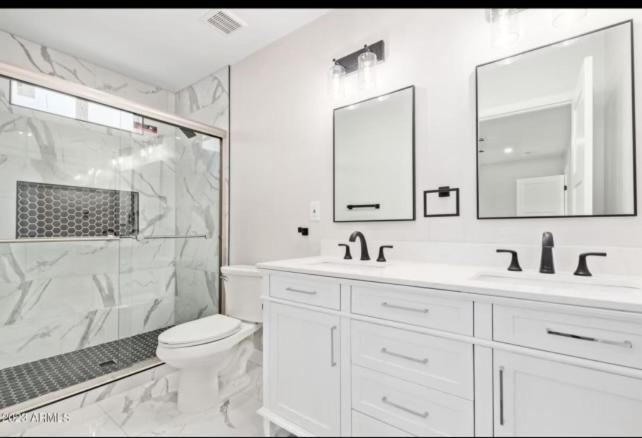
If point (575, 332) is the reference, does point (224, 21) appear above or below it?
above

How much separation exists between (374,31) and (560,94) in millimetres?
1033

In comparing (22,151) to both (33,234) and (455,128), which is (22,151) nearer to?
(33,234)

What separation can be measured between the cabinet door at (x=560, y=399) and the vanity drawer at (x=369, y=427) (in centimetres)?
34

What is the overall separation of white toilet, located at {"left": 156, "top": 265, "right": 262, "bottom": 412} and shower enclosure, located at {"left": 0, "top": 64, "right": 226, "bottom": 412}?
0.57 metres

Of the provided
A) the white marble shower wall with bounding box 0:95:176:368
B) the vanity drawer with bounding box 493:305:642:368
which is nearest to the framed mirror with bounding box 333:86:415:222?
the vanity drawer with bounding box 493:305:642:368

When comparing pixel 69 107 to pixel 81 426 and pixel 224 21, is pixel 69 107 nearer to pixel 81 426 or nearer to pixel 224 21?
pixel 224 21

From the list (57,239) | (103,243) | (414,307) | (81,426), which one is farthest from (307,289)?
(57,239)

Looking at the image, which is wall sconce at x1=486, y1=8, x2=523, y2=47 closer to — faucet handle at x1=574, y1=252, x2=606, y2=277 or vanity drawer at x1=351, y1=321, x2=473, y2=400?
faucet handle at x1=574, y1=252, x2=606, y2=277

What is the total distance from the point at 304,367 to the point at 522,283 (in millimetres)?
903

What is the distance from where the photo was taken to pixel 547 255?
1.22 meters

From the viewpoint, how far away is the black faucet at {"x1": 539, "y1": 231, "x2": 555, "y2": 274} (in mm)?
1207

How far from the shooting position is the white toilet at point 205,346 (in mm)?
1659

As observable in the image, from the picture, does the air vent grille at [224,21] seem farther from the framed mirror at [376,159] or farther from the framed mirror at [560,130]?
the framed mirror at [560,130]

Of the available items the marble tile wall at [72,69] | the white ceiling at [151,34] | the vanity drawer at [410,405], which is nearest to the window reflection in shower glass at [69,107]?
the marble tile wall at [72,69]
